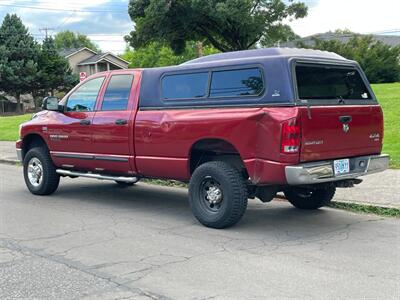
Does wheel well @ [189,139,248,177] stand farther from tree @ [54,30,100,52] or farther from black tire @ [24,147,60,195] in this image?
tree @ [54,30,100,52]

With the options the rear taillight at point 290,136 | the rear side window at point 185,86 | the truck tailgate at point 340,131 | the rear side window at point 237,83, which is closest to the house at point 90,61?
the rear side window at point 185,86

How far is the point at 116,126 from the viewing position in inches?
318

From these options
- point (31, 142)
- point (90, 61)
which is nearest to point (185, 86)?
point (31, 142)

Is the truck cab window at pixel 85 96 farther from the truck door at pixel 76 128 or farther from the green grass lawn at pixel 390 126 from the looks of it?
the green grass lawn at pixel 390 126

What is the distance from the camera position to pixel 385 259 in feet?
18.4

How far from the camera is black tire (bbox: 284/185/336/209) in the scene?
7840mm

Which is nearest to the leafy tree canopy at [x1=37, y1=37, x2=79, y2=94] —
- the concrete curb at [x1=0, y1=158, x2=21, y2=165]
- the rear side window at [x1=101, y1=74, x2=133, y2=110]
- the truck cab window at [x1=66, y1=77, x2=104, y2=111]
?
the concrete curb at [x1=0, y1=158, x2=21, y2=165]

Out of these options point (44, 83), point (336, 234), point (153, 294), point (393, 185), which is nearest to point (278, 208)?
point (336, 234)

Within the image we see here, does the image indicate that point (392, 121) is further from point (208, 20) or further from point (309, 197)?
point (208, 20)

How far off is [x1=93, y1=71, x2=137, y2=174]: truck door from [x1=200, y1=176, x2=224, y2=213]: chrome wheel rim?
1.40 m

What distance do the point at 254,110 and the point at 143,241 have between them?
78.1 inches

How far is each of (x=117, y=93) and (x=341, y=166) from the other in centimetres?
353

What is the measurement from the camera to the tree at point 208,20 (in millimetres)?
33156

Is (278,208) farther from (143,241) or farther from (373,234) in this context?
(143,241)
